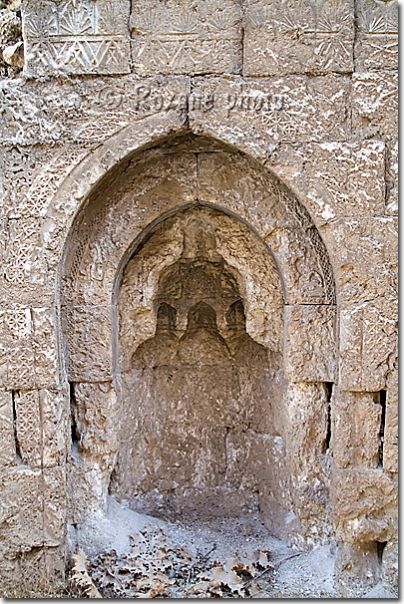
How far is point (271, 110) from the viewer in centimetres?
317

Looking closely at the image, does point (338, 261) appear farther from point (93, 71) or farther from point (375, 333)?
point (93, 71)

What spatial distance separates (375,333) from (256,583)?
1742 mm

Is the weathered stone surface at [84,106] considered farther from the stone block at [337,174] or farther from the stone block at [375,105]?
the stone block at [375,105]

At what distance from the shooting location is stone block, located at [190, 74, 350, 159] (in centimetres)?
316

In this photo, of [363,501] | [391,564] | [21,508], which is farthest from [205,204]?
[391,564]

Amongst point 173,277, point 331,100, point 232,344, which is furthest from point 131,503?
point 331,100

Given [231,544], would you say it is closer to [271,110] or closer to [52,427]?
[52,427]

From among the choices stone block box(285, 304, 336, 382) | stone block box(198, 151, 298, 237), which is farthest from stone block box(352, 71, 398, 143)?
stone block box(285, 304, 336, 382)

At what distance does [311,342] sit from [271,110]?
1.43 meters

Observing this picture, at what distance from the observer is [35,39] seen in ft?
10.5

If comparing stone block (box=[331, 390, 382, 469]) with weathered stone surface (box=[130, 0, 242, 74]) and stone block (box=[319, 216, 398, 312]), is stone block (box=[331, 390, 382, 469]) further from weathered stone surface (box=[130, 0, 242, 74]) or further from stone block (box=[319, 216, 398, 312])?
weathered stone surface (box=[130, 0, 242, 74])

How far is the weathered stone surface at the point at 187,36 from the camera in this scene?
3.15 meters

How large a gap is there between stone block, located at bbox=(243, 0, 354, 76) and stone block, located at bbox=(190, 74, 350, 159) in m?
0.07

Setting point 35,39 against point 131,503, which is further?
point 131,503
